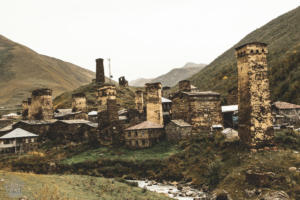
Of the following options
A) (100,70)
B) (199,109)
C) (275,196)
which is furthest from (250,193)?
(100,70)

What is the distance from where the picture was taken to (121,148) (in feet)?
131

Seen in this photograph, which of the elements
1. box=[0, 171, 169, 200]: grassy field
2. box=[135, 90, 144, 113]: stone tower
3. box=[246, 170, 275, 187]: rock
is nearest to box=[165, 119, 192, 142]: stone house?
box=[135, 90, 144, 113]: stone tower

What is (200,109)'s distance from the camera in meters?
40.2

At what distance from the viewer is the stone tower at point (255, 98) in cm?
2748

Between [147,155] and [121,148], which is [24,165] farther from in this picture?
[147,155]

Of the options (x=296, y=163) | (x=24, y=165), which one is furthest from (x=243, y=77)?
(x=24, y=165)

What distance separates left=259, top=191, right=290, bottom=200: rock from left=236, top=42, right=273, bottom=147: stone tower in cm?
723

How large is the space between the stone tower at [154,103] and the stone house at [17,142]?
692 inches

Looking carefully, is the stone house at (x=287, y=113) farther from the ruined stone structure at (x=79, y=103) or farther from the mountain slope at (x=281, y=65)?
the ruined stone structure at (x=79, y=103)

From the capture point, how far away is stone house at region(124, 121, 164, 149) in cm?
3891

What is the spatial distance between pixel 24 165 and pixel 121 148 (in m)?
12.4

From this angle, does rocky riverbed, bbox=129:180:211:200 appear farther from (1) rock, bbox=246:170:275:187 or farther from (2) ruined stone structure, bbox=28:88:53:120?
(2) ruined stone structure, bbox=28:88:53:120

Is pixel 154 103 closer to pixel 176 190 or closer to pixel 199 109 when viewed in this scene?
pixel 199 109

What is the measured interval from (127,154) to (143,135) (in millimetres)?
3540
